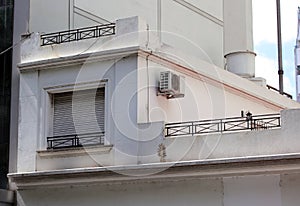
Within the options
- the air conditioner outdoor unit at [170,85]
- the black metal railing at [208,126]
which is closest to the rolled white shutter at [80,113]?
the air conditioner outdoor unit at [170,85]

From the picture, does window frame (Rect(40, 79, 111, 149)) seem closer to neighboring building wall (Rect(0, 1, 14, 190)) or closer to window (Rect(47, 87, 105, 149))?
window (Rect(47, 87, 105, 149))

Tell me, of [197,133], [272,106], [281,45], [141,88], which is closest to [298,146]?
[197,133]

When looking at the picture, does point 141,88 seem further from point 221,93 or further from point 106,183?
point 221,93

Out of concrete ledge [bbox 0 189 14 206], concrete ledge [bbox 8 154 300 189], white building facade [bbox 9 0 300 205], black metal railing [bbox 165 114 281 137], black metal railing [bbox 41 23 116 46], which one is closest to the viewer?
concrete ledge [bbox 8 154 300 189]

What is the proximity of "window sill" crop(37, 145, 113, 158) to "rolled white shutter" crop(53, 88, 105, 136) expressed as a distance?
380 millimetres

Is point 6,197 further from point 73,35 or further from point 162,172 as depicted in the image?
point 73,35

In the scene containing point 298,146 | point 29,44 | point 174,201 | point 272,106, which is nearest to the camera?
point 298,146

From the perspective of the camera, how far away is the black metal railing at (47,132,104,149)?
594 inches

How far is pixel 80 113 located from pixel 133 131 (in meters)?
1.34

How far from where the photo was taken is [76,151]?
1511cm

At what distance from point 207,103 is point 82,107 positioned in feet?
10.2

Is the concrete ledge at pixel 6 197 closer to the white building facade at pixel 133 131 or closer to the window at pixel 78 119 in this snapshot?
the white building facade at pixel 133 131

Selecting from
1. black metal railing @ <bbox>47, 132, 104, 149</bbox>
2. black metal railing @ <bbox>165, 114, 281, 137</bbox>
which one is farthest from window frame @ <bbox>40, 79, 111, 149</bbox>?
black metal railing @ <bbox>165, 114, 281, 137</bbox>

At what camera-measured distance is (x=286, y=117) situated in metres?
13.4
